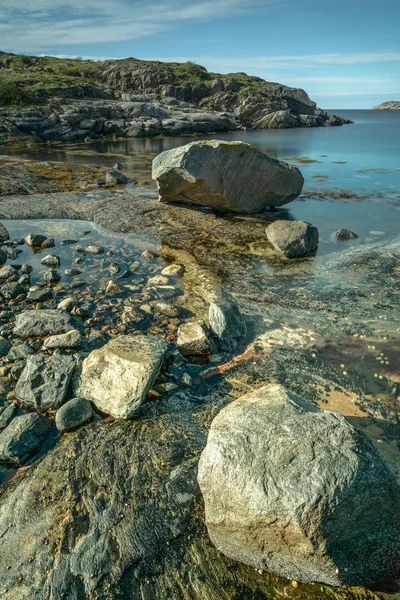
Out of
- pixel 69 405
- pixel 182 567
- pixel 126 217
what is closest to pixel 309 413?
pixel 182 567

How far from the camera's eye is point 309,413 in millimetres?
4809

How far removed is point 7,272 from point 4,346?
4.63 m

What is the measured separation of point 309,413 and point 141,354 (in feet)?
11.2

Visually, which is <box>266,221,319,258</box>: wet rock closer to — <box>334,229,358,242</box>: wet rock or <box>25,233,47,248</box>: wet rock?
<box>334,229,358,242</box>: wet rock

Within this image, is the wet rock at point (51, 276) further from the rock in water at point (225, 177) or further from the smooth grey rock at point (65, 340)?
the rock in water at point (225, 177)

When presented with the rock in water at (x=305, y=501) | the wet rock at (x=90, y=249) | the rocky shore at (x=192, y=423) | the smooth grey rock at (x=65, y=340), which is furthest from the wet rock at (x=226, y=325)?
the wet rock at (x=90, y=249)

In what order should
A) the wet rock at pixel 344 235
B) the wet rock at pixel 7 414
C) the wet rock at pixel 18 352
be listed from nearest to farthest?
1. the wet rock at pixel 7 414
2. the wet rock at pixel 18 352
3. the wet rock at pixel 344 235

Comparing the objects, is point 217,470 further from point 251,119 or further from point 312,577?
point 251,119

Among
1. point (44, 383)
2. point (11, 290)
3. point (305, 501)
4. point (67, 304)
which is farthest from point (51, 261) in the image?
point (305, 501)

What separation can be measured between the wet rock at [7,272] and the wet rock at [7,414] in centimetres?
652

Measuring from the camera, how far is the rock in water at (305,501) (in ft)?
13.1

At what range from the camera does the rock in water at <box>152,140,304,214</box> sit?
57.5 ft

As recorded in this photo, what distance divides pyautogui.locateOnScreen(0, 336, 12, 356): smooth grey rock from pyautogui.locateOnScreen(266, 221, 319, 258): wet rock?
9.90 metres

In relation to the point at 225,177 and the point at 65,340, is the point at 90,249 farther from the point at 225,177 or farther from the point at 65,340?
the point at 225,177
